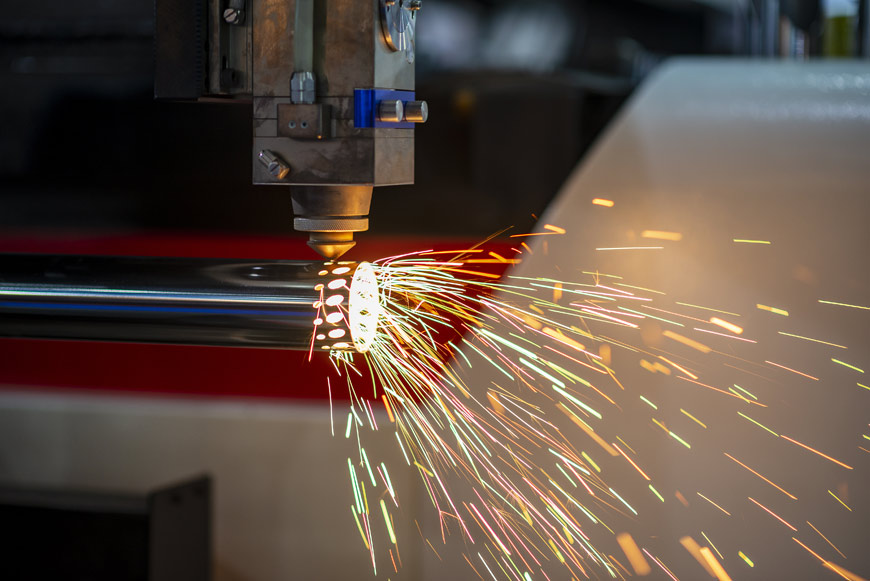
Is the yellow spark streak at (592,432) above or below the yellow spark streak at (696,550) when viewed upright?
above

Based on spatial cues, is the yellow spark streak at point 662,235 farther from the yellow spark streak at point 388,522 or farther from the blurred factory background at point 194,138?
the yellow spark streak at point 388,522

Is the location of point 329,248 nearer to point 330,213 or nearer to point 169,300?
point 330,213

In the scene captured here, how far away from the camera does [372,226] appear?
1519 mm

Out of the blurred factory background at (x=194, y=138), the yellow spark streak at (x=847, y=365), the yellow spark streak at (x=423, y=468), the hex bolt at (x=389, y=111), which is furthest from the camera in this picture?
the blurred factory background at (x=194, y=138)

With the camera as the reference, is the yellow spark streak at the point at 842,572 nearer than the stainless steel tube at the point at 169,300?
No

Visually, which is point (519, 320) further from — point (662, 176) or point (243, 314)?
point (243, 314)

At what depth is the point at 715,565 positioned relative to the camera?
1060mm

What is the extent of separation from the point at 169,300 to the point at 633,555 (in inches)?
27.2

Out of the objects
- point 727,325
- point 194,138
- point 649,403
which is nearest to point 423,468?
point 649,403

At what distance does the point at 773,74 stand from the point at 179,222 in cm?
103

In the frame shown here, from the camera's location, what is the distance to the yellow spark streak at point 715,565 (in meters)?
1.05

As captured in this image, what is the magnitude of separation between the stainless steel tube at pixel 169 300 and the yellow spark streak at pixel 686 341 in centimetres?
53

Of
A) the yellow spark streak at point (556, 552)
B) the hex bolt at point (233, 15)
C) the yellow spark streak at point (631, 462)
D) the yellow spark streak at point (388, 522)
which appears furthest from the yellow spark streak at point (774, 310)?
the hex bolt at point (233, 15)

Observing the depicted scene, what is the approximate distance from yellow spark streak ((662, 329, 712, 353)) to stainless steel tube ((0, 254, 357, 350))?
53cm
